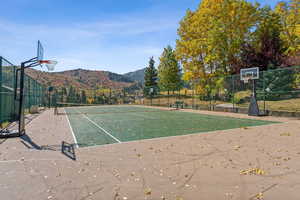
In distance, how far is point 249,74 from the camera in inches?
553

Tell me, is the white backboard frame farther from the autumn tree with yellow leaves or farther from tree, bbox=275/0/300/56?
tree, bbox=275/0/300/56

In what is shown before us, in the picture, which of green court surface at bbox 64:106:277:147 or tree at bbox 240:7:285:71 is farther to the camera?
tree at bbox 240:7:285:71

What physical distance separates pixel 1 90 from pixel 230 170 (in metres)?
9.81

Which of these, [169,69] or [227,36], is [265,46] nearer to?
[227,36]

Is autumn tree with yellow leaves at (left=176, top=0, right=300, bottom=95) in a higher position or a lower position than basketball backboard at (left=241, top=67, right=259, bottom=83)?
higher

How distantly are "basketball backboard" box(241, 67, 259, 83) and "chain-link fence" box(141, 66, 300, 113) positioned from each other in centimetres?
49

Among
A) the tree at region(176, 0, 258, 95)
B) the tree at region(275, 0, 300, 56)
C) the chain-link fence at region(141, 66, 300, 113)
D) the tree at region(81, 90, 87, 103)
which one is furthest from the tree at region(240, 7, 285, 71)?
the tree at region(81, 90, 87, 103)

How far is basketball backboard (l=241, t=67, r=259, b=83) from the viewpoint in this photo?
1355cm

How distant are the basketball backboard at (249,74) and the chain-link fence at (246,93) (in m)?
0.49

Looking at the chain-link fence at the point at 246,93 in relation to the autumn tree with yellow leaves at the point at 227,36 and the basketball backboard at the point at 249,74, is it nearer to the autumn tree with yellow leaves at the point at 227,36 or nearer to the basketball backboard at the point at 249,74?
the basketball backboard at the point at 249,74

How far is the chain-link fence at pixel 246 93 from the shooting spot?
12344 mm

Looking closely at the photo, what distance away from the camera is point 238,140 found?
655 centimetres

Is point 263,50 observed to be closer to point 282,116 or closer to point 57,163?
point 282,116

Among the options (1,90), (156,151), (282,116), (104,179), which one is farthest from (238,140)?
(1,90)
